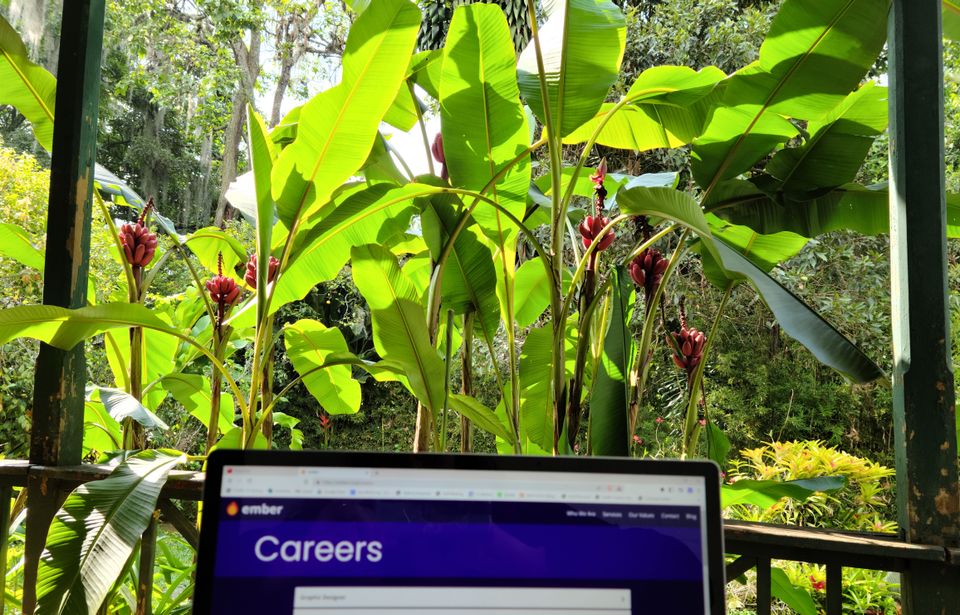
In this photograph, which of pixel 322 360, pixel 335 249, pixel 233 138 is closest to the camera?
pixel 335 249

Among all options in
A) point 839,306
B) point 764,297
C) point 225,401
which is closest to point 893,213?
point 764,297

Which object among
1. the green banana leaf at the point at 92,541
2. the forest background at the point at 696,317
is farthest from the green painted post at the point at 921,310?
the forest background at the point at 696,317

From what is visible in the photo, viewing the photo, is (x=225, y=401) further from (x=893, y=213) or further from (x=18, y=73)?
(x=893, y=213)

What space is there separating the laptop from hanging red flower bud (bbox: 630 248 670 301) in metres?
0.63

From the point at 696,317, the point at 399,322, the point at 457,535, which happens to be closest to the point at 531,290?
the point at 399,322

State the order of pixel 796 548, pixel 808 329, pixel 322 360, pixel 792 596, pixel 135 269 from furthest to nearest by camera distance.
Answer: pixel 322 360
pixel 135 269
pixel 792 596
pixel 796 548
pixel 808 329

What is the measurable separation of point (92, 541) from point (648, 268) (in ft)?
2.83

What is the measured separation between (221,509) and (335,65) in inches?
347

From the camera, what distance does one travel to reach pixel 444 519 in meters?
0.48

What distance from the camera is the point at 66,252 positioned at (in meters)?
1.01

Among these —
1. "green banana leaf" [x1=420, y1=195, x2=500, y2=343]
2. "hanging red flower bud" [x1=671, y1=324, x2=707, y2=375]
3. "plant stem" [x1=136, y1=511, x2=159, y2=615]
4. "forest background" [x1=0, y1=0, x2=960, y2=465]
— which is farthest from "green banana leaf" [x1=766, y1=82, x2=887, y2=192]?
"forest background" [x1=0, y1=0, x2=960, y2=465]

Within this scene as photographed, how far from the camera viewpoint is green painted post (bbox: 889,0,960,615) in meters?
0.76

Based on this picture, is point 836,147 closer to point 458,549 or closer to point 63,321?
point 458,549

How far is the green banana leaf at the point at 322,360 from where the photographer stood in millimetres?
1426
